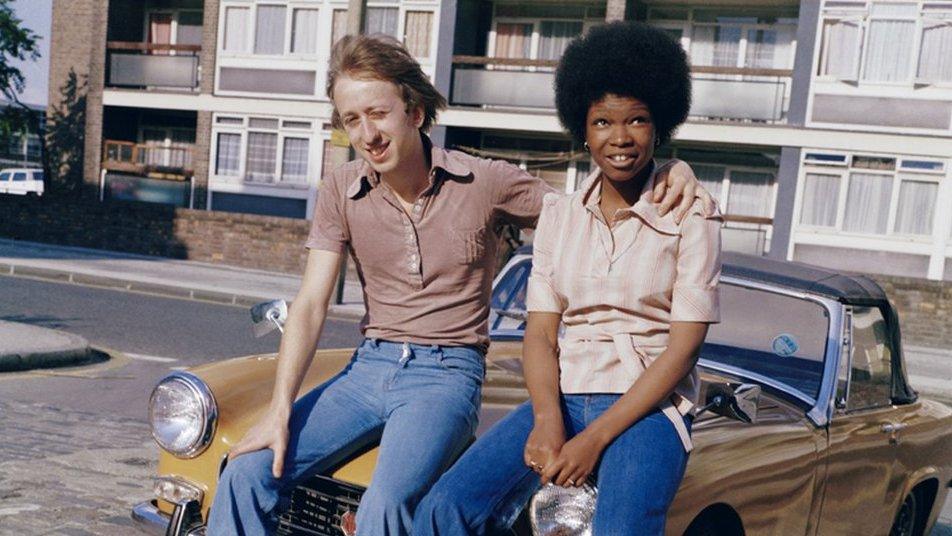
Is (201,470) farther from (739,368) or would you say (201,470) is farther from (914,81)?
(914,81)

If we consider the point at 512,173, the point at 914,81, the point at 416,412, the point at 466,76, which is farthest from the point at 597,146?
the point at 466,76

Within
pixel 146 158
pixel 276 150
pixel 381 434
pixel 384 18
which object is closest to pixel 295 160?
pixel 276 150

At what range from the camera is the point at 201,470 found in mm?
3438

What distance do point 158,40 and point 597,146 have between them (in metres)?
28.6

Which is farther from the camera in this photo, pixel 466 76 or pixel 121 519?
pixel 466 76

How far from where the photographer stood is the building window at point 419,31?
82.6ft

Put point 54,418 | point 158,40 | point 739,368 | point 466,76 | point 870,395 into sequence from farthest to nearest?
point 158,40
point 466,76
point 54,418
point 870,395
point 739,368

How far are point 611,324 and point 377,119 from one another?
3.49ft

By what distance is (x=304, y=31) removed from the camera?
2645 centimetres

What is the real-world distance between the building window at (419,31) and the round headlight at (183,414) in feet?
73.1

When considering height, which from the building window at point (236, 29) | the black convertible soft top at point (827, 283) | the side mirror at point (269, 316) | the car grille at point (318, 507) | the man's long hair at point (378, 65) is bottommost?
the car grille at point (318, 507)

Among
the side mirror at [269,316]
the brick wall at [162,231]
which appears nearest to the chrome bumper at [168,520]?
the side mirror at [269,316]

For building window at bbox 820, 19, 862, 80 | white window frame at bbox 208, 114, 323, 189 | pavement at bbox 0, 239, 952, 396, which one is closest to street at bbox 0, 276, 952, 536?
pavement at bbox 0, 239, 952, 396

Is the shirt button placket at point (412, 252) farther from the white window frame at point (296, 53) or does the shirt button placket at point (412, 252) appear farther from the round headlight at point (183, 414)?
the white window frame at point (296, 53)
